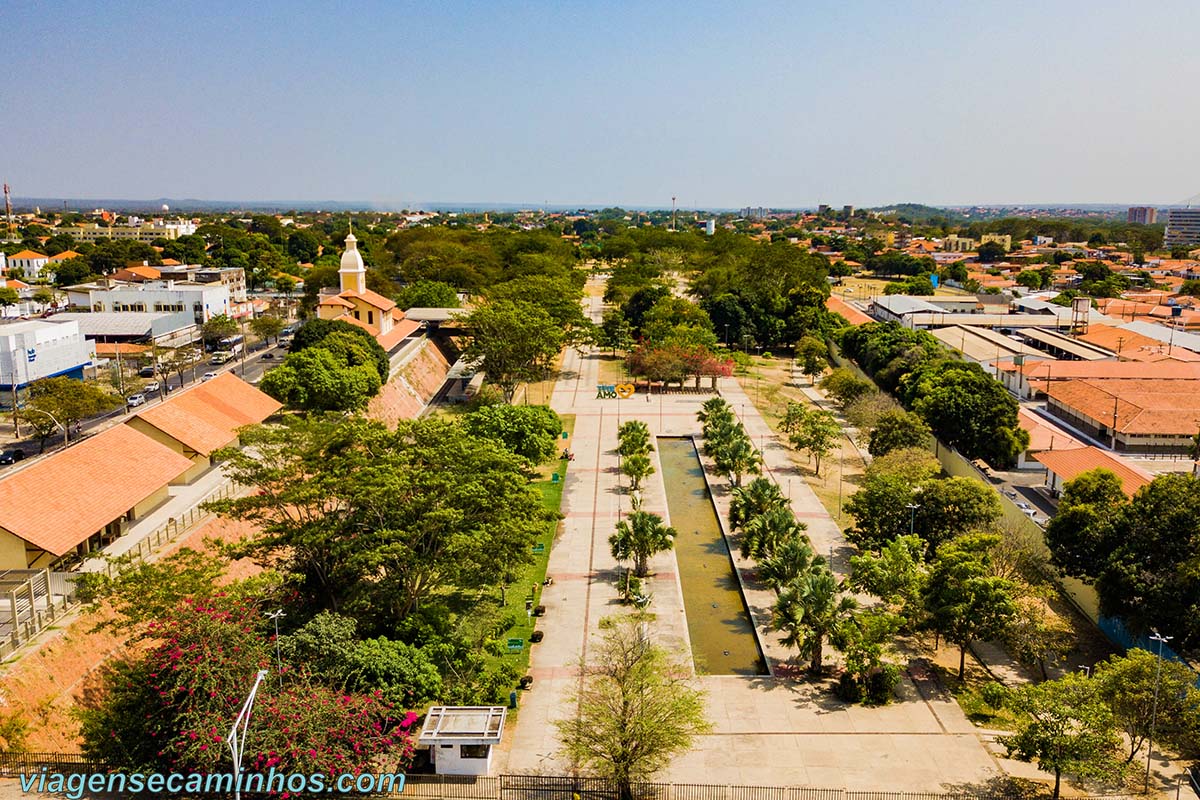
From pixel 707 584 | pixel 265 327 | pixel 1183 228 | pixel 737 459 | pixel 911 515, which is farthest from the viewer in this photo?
pixel 1183 228

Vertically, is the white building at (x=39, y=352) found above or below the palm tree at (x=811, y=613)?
above

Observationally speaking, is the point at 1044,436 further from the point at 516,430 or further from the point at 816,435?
the point at 516,430

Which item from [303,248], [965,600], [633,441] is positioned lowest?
[965,600]

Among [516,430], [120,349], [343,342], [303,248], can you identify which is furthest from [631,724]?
[303,248]

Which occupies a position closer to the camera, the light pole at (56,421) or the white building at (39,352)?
the light pole at (56,421)

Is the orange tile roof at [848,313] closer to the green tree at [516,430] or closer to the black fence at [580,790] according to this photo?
the green tree at [516,430]

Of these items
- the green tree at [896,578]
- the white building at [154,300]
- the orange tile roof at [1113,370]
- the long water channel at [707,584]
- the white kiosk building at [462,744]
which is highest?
the white building at [154,300]

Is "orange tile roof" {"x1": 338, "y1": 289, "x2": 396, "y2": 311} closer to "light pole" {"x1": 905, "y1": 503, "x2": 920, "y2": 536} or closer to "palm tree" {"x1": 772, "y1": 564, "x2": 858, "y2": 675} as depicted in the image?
"light pole" {"x1": 905, "y1": 503, "x2": 920, "y2": 536}

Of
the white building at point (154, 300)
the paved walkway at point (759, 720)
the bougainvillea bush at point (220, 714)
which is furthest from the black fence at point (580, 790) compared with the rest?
the white building at point (154, 300)
